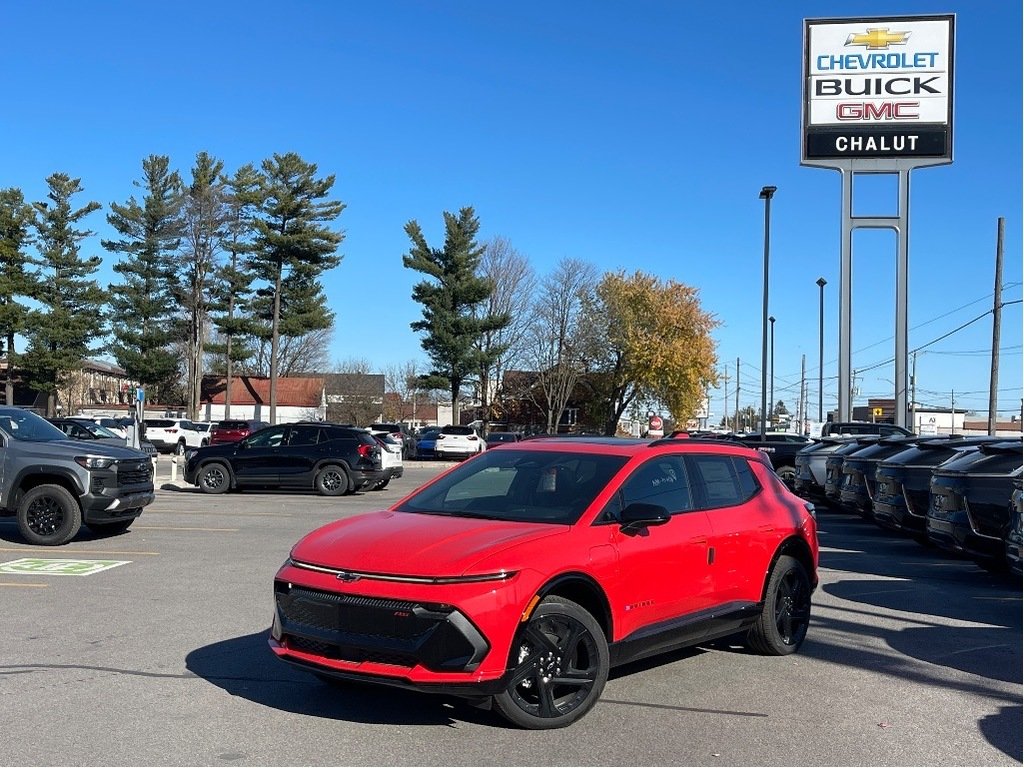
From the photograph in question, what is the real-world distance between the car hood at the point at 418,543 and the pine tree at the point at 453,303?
5216 centimetres

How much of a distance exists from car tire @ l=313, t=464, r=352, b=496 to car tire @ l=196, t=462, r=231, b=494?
204 cm

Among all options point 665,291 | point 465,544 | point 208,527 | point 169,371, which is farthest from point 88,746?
point 665,291

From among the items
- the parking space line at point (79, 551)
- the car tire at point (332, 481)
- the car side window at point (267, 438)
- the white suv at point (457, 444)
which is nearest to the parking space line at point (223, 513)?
the car tire at point (332, 481)

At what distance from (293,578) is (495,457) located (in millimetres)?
1840

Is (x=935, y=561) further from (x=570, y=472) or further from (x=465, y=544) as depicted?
(x=465, y=544)

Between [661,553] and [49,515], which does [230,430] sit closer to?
[49,515]

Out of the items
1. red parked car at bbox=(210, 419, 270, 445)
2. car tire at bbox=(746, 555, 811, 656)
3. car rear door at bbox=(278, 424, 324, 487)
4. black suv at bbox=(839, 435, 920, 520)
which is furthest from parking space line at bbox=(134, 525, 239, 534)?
red parked car at bbox=(210, 419, 270, 445)

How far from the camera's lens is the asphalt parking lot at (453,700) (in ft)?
17.4

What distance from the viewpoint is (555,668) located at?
5621 mm

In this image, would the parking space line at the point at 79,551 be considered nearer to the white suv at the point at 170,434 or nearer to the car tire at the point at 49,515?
the car tire at the point at 49,515

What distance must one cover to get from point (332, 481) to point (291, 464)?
997 millimetres

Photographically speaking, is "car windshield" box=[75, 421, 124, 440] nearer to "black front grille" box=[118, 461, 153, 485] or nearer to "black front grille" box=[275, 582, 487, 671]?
"black front grille" box=[118, 461, 153, 485]

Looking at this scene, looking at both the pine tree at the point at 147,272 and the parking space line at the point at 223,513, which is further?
the pine tree at the point at 147,272

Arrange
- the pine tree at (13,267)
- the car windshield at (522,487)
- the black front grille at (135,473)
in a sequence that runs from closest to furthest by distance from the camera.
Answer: the car windshield at (522,487), the black front grille at (135,473), the pine tree at (13,267)
